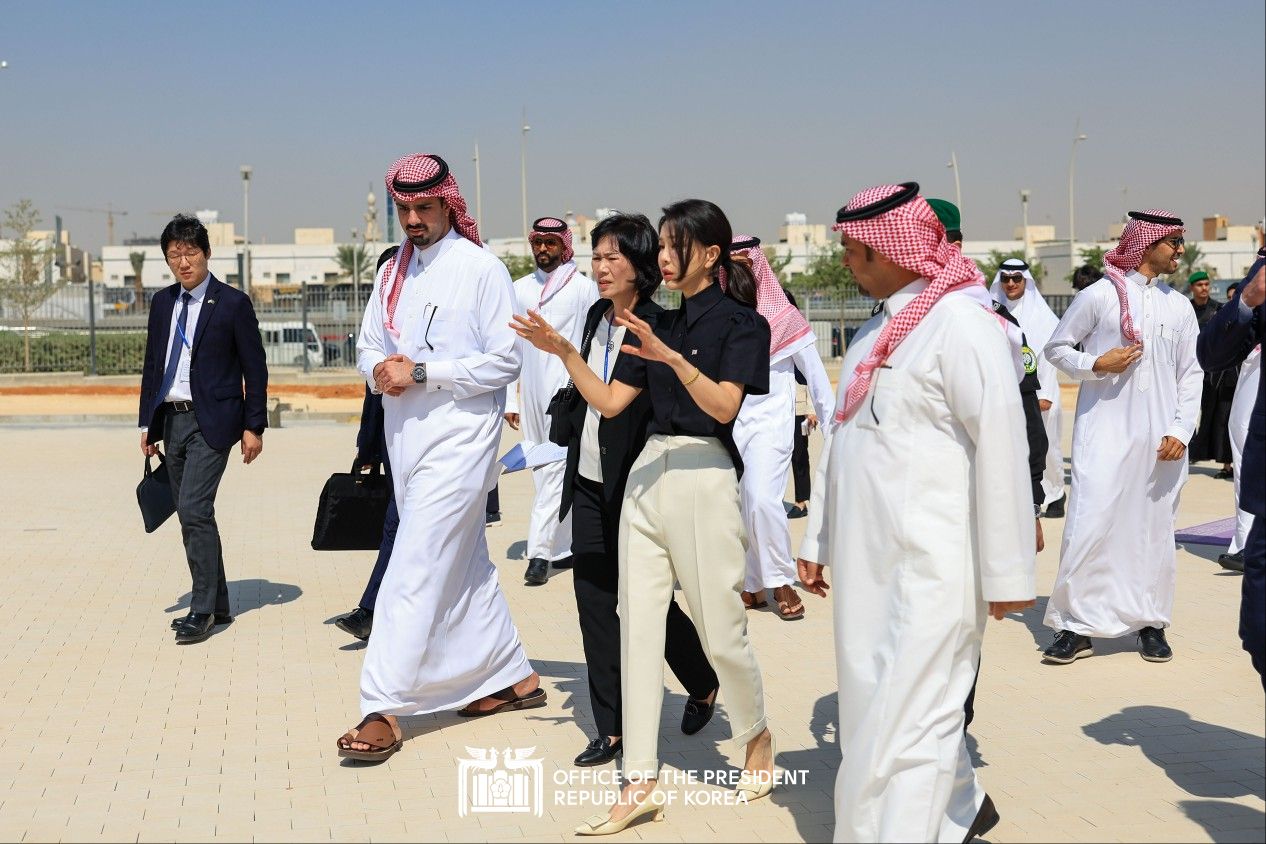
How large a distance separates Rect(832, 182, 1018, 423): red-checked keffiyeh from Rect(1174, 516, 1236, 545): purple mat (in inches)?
254

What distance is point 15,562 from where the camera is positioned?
944cm

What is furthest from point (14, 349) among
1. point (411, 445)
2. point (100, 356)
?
point (411, 445)

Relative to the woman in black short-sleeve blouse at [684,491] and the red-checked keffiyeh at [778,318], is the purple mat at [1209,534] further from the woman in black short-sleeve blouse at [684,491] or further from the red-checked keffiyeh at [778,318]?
the woman in black short-sleeve blouse at [684,491]

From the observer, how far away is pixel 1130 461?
21.9ft

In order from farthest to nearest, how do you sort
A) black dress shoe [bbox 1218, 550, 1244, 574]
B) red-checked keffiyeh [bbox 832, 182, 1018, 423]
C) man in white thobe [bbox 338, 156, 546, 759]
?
black dress shoe [bbox 1218, 550, 1244, 574], man in white thobe [bbox 338, 156, 546, 759], red-checked keffiyeh [bbox 832, 182, 1018, 423]

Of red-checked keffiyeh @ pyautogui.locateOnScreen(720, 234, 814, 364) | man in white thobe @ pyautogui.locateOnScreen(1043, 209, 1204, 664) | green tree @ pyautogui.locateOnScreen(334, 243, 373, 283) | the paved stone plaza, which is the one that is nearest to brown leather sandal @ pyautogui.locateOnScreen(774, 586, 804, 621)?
the paved stone plaza

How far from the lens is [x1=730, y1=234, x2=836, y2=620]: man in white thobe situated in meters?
7.68

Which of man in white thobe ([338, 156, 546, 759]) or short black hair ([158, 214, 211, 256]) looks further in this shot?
short black hair ([158, 214, 211, 256])

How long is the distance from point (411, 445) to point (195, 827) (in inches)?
64.6

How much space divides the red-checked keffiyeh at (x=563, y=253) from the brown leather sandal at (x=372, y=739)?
4.11m

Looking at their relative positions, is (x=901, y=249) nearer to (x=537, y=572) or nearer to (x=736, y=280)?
(x=736, y=280)

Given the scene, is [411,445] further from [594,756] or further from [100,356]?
[100,356]

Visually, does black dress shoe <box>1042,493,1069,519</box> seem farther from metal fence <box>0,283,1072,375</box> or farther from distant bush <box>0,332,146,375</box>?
distant bush <box>0,332,146,375</box>

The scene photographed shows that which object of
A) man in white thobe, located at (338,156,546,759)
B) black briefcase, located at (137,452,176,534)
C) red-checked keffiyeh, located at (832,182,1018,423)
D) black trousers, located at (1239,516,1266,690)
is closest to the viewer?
red-checked keffiyeh, located at (832,182,1018,423)
